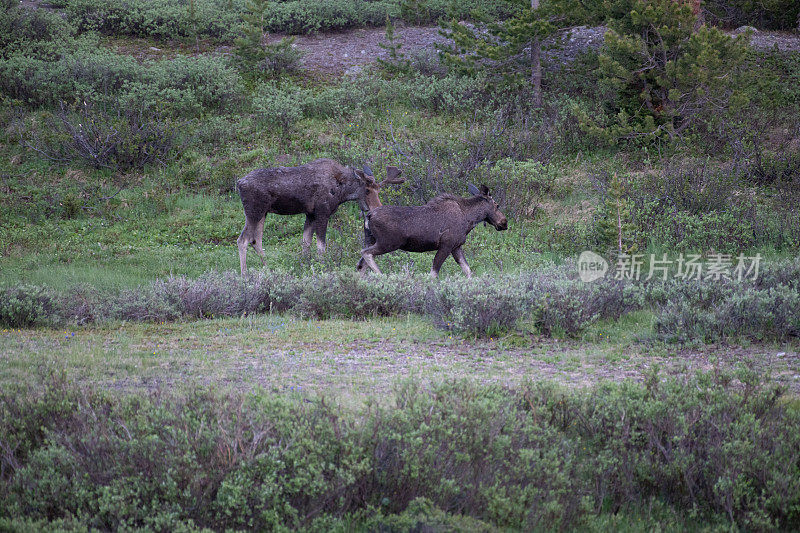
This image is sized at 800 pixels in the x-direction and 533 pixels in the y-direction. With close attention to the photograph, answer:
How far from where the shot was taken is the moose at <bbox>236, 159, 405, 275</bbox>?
557 inches

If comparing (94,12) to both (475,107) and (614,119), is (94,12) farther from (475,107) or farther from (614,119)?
(614,119)

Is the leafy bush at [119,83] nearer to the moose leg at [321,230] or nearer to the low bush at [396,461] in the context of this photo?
the moose leg at [321,230]

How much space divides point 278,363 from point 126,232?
11.6 m

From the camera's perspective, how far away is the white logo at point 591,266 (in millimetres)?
11159

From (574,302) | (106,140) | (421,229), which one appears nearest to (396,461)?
(574,302)

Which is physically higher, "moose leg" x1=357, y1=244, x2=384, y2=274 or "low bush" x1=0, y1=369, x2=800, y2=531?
"low bush" x1=0, y1=369, x2=800, y2=531

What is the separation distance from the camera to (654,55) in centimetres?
1909

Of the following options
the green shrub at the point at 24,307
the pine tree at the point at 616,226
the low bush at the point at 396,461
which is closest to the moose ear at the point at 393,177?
the pine tree at the point at 616,226

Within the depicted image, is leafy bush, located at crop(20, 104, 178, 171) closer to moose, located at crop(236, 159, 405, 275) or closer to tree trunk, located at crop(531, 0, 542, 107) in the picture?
moose, located at crop(236, 159, 405, 275)

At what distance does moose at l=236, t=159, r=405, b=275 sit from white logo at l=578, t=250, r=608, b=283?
3.78 m

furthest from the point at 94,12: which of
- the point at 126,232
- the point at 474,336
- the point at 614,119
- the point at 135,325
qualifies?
the point at 474,336

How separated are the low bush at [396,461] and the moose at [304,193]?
855 cm
